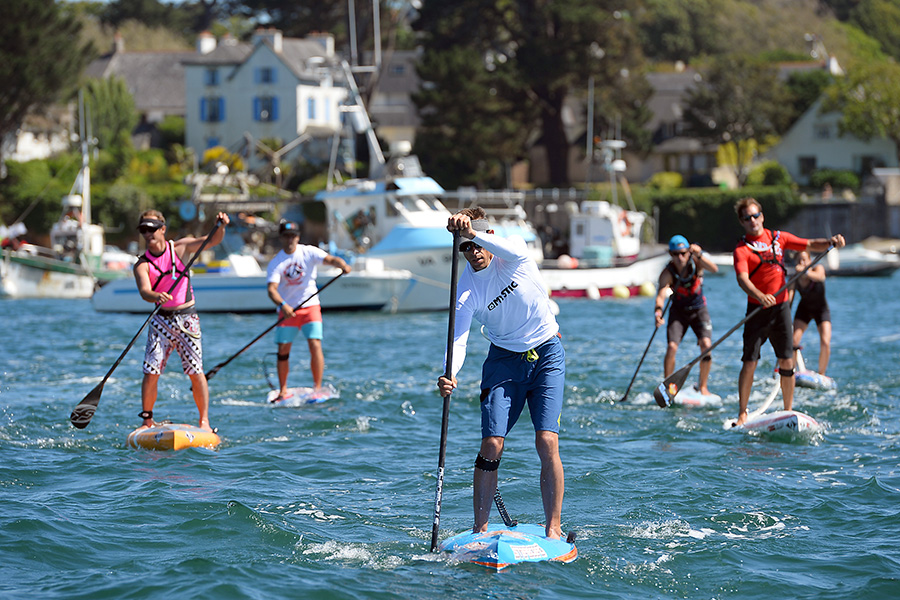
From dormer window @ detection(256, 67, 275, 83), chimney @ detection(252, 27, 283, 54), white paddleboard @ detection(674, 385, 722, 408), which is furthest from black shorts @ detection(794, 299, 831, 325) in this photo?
dormer window @ detection(256, 67, 275, 83)

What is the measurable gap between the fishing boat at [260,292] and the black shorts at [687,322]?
1680cm

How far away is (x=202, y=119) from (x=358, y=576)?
59.8 m

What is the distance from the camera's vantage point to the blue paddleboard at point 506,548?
289 inches

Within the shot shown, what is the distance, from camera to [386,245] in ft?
101

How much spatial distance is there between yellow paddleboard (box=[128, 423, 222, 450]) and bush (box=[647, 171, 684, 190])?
51337 millimetres

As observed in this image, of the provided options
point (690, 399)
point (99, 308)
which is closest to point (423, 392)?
point (690, 399)

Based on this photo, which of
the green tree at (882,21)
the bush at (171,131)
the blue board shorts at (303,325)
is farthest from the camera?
the green tree at (882,21)

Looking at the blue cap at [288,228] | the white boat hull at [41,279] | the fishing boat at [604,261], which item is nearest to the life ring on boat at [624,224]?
the fishing boat at [604,261]

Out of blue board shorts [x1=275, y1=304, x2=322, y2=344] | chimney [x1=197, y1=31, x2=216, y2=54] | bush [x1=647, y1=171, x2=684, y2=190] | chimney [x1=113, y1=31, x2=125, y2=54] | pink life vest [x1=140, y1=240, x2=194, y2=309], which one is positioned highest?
chimney [x1=113, y1=31, x2=125, y2=54]

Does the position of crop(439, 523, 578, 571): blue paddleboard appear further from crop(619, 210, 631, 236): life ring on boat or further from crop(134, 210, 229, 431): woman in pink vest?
crop(619, 210, 631, 236): life ring on boat

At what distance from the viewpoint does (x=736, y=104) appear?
64.5 metres

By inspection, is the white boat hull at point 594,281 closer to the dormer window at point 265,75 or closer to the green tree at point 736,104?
the green tree at point 736,104

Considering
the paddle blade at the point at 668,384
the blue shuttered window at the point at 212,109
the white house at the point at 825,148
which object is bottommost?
the paddle blade at the point at 668,384

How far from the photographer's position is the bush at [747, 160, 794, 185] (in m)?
59.6
